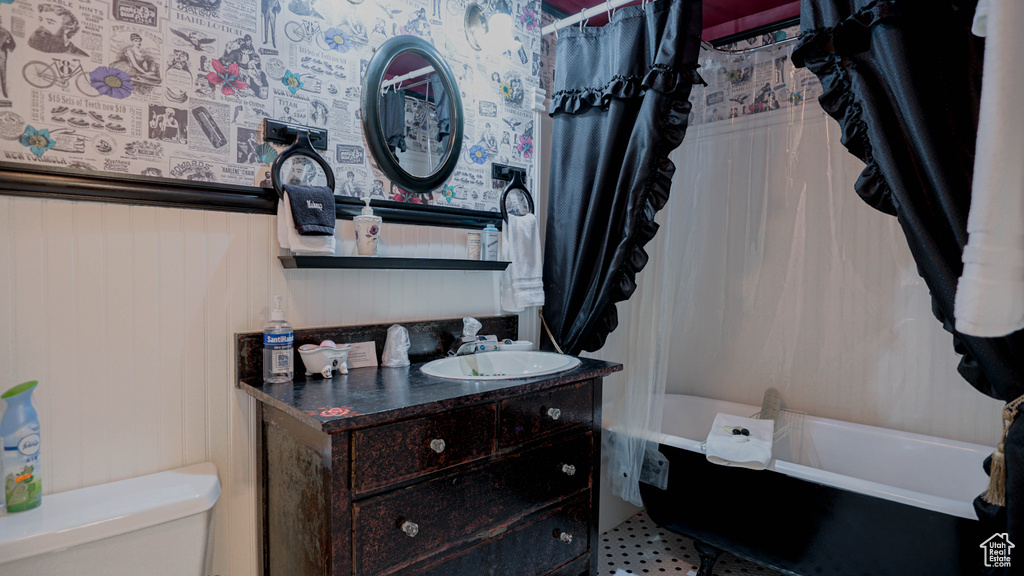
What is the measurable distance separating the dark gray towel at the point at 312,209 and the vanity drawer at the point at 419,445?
0.64 meters

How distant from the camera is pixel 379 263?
1.67m

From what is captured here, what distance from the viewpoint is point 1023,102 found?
901mm

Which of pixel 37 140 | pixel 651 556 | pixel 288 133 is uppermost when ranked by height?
pixel 288 133

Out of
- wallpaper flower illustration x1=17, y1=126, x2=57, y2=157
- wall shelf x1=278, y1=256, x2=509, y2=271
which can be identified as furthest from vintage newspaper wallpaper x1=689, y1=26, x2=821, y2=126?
wallpaper flower illustration x1=17, y1=126, x2=57, y2=157

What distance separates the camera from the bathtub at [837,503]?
158cm

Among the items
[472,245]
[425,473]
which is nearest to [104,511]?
[425,473]

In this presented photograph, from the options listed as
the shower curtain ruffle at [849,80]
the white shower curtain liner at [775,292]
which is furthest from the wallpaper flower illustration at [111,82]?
the shower curtain ruffle at [849,80]

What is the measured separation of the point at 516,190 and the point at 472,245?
0.39 meters

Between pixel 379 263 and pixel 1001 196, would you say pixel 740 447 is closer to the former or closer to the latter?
pixel 1001 196

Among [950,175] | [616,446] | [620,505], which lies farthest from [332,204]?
[620,505]

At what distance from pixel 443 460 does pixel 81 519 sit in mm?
774

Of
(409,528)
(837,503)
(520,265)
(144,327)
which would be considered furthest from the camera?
(520,265)

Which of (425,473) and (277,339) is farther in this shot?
(277,339)

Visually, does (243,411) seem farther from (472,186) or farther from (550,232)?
(550,232)
